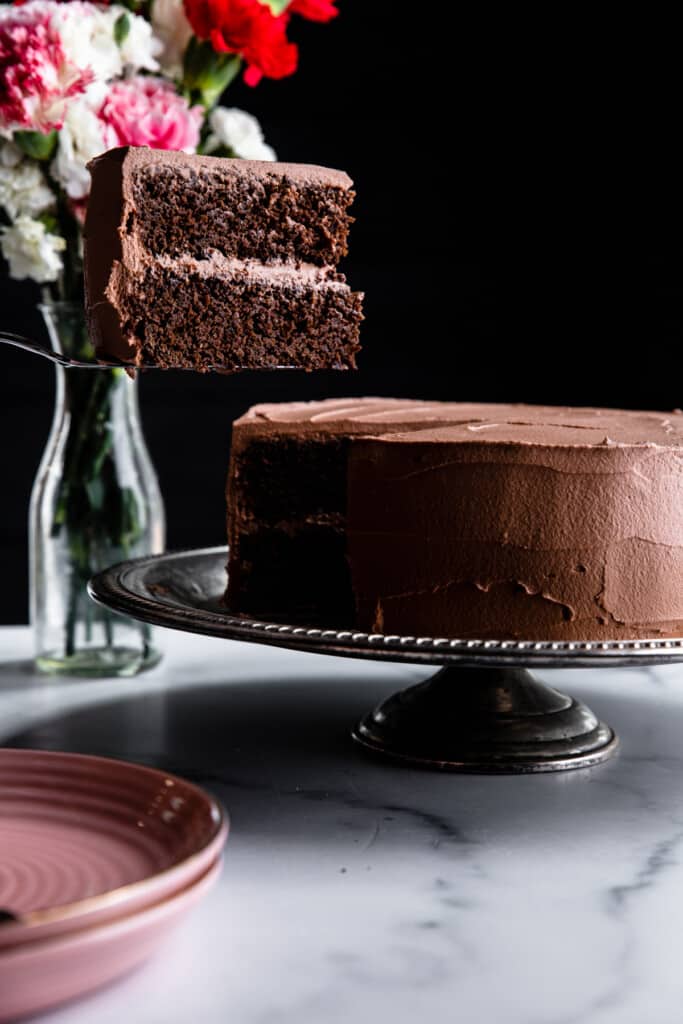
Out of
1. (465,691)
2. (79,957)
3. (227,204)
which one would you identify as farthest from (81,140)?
(79,957)

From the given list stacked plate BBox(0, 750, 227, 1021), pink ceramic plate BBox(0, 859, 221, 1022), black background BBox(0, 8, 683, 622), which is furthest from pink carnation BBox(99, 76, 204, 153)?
black background BBox(0, 8, 683, 622)

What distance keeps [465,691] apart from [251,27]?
832 mm

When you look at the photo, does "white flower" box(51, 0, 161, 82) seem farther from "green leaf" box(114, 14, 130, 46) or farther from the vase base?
the vase base

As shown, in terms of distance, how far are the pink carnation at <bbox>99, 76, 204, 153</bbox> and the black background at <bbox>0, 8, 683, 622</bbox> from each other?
147cm

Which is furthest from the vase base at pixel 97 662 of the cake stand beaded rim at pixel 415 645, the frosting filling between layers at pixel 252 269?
the frosting filling between layers at pixel 252 269

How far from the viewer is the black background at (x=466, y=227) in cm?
312

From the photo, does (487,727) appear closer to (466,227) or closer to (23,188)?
(23,188)

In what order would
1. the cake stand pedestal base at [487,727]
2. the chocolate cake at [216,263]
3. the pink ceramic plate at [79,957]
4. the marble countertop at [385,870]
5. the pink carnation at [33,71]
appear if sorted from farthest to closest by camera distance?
the pink carnation at [33,71], the chocolate cake at [216,263], the cake stand pedestal base at [487,727], the marble countertop at [385,870], the pink ceramic plate at [79,957]

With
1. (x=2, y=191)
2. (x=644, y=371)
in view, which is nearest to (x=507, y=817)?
(x=2, y=191)

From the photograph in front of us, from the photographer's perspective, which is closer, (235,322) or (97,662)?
(235,322)

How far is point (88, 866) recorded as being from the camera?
36.2 inches

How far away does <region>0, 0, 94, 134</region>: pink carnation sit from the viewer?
161 cm

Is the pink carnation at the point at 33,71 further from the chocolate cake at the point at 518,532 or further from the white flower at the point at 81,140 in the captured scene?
the chocolate cake at the point at 518,532

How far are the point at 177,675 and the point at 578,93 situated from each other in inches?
76.4
